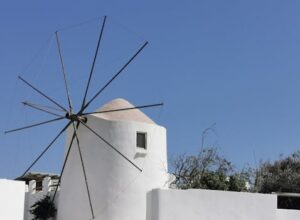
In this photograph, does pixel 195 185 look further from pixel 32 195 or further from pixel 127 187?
pixel 32 195

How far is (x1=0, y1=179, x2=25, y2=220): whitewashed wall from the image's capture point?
1603cm

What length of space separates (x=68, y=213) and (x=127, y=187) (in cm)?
242

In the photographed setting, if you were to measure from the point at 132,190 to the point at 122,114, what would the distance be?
2940 mm

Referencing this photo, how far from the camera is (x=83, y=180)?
21.4 metres

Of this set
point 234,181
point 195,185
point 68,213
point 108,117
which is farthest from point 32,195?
point 234,181

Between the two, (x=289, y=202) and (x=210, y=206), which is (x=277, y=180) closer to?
(x=289, y=202)

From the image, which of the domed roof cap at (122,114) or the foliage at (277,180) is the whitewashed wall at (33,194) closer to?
the domed roof cap at (122,114)

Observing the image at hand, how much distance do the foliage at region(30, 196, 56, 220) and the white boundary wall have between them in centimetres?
389

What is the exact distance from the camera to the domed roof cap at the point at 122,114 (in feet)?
72.5

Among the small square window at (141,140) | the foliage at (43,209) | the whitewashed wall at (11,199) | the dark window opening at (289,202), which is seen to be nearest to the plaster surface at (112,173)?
the small square window at (141,140)

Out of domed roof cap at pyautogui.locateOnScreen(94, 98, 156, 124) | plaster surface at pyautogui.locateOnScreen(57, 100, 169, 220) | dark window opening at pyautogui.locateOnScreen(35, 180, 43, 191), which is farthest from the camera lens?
dark window opening at pyautogui.locateOnScreen(35, 180, 43, 191)

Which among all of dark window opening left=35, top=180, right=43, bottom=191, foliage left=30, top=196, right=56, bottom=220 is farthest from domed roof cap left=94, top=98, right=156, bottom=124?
dark window opening left=35, top=180, right=43, bottom=191

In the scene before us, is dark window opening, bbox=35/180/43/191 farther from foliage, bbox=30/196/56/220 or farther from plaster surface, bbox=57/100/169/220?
plaster surface, bbox=57/100/169/220

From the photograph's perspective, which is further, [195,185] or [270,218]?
[195,185]
